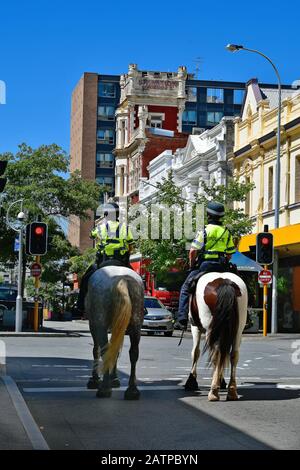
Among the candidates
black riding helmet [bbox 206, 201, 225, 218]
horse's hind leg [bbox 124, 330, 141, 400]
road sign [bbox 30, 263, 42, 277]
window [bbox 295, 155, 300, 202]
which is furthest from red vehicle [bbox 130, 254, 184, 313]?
horse's hind leg [bbox 124, 330, 141, 400]

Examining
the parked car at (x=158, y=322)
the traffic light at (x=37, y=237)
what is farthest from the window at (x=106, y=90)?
the traffic light at (x=37, y=237)

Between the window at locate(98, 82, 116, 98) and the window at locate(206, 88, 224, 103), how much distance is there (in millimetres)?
12019

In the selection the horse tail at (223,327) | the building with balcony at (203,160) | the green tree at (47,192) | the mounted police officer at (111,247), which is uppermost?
the building with balcony at (203,160)

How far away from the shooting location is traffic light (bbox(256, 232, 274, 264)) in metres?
28.7

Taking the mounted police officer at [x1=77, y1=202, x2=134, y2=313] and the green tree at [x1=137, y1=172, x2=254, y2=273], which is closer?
the mounted police officer at [x1=77, y1=202, x2=134, y2=313]

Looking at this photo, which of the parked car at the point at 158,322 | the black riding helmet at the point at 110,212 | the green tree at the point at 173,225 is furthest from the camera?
the green tree at the point at 173,225

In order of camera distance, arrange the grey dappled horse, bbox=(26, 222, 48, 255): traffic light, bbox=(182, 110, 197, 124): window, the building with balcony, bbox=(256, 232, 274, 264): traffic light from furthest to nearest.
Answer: bbox=(182, 110, 197, 124): window
the building with balcony
bbox=(256, 232, 274, 264): traffic light
bbox=(26, 222, 48, 255): traffic light
the grey dappled horse

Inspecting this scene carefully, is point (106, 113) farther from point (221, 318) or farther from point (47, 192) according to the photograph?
point (221, 318)

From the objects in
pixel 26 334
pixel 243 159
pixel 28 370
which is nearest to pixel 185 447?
pixel 28 370

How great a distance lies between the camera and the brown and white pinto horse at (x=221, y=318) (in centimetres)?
1018

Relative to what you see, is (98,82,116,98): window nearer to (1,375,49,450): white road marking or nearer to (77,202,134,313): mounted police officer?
(77,202,134,313): mounted police officer

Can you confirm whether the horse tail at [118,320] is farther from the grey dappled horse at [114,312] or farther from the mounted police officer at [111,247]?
the mounted police officer at [111,247]

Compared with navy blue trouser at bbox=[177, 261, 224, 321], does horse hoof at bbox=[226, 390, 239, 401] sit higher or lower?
lower

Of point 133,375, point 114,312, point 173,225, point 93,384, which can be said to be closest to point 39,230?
point 173,225
